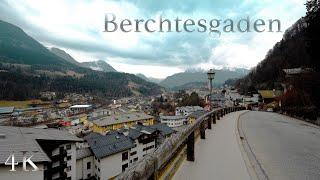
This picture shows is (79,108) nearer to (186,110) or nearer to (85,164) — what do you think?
(186,110)

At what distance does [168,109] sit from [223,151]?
418 ft

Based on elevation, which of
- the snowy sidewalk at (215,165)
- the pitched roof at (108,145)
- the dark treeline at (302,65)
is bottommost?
the pitched roof at (108,145)

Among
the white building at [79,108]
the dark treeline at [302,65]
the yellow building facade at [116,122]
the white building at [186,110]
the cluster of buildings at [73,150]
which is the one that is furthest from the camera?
the white building at [79,108]

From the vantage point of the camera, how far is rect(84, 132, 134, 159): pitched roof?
36688 mm

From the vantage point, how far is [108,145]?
3809 centimetres

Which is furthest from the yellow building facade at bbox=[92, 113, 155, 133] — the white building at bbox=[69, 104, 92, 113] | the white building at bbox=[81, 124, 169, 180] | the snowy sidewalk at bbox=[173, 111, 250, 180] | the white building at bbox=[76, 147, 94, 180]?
the white building at bbox=[69, 104, 92, 113]

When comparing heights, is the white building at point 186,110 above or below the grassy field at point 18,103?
below

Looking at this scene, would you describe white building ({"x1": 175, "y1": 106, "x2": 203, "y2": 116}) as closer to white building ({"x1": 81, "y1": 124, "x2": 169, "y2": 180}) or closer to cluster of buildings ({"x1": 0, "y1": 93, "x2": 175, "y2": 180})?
cluster of buildings ({"x1": 0, "y1": 93, "x2": 175, "y2": 180})

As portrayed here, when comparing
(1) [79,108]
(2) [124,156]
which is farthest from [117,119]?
(1) [79,108]

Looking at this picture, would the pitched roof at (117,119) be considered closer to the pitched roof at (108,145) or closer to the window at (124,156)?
the pitched roof at (108,145)

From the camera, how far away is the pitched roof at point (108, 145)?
36688 millimetres

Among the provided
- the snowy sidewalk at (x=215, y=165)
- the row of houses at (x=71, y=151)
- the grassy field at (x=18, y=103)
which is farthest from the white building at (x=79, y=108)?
the snowy sidewalk at (x=215, y=165)

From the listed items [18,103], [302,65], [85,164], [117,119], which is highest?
[302,65]

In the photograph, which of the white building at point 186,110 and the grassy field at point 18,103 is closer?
the white building at point 186,110
